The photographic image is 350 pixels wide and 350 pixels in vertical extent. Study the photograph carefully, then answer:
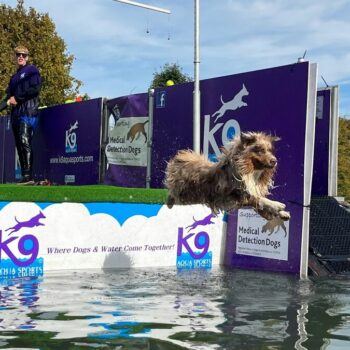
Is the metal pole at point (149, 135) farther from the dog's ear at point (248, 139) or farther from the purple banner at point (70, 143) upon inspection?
the dog's ear at point (248, 139)

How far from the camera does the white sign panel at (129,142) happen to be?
12320 mm

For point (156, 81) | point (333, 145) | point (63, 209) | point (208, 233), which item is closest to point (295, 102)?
point (333, 145)

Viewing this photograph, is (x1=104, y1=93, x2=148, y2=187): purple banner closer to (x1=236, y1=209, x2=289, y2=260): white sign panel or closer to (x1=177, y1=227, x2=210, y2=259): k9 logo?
(x1=177, y1=227, x2=210, y2=259): k9 logo

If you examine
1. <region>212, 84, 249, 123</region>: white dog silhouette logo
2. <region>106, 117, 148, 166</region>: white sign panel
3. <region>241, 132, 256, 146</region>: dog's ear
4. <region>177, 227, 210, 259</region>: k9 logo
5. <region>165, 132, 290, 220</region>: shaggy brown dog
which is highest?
<region>212, 84, 249, 123</region>: white dog silhouette logo

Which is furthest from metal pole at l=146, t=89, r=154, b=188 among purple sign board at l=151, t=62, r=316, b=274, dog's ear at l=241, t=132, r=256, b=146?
dog's ear at l=241, t=132, r=256, b=146

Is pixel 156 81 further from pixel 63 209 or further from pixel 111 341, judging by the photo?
pixel 111 341

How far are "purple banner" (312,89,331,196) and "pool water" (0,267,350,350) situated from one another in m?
2.61

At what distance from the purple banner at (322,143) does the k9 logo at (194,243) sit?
235 centimetres

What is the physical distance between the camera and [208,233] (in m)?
→ 9.60

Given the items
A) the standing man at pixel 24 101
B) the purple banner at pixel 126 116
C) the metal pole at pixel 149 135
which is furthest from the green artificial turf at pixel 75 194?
the purple banner at pixel 126 116

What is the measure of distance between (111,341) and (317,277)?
4.37 m

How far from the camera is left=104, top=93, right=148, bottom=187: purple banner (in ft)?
40.4

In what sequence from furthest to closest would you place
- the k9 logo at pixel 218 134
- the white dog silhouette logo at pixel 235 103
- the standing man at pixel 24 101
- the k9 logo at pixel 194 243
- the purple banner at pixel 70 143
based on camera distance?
the purple banner at pixel 70 143
the standing man at pixel 24 101
the k9 logo at pixel 218 134
the white dog silhouette logo at pixel 235 103
the k9 logo at pixel 194 243

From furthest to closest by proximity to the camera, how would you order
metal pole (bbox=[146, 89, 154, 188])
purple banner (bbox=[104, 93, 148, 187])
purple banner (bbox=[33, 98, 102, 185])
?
purple banner (bbox=[33, 98, 102, 185]), purple banner (bbox=[104, 93, 148, 187]), metal pole (bbox=[146, 89, 154, 188])
